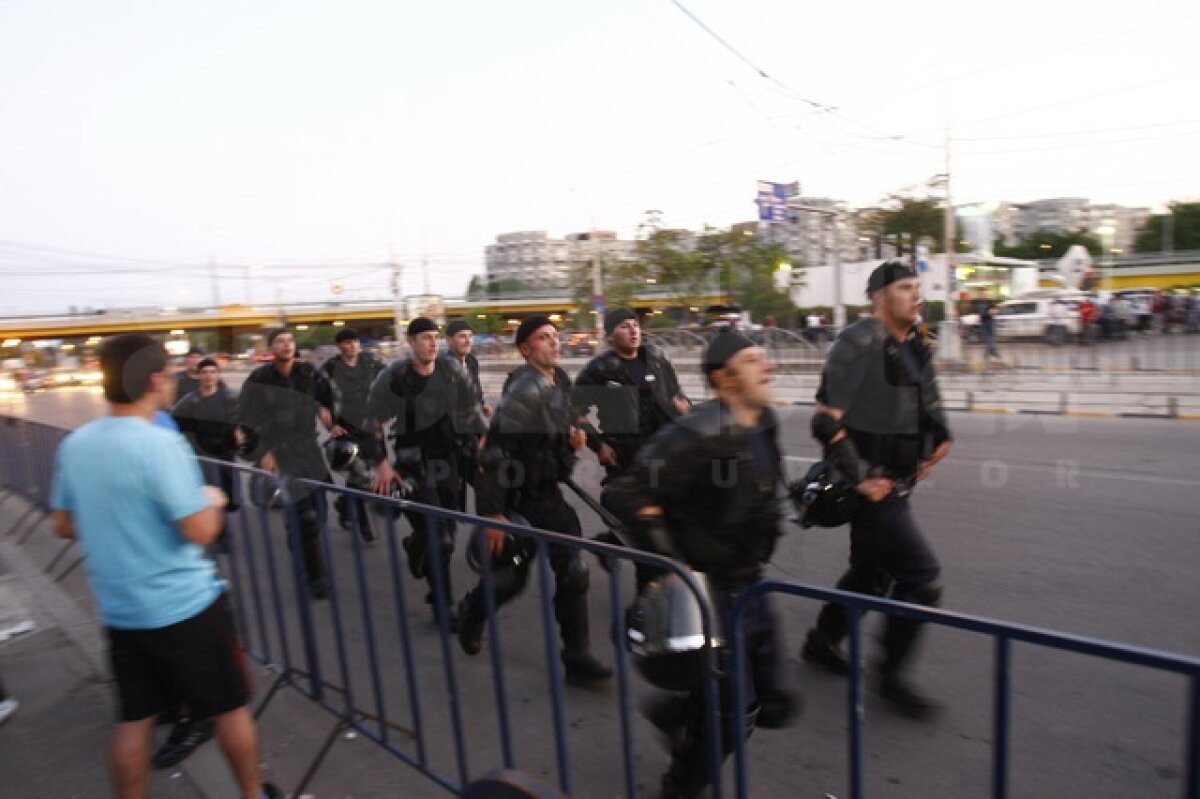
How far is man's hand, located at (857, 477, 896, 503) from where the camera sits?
3.25m

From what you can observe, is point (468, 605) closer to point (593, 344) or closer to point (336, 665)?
point (336, 665)

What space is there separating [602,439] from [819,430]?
203cm

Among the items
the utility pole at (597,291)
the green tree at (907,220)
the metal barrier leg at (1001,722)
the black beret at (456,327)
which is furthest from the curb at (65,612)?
the green tree at (907,220)

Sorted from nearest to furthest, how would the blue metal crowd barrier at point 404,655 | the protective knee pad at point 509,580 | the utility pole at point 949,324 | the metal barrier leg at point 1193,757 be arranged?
the metal barrier leg at point 1193,757, the blue metal crowd barrier at point 404,655, the protective knee pad at point 509,580, the utility pole at point 949,324

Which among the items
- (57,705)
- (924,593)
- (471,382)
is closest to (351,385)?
(471,382)

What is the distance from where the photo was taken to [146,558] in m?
2.37

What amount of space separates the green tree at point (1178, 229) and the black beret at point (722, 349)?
3138 inches

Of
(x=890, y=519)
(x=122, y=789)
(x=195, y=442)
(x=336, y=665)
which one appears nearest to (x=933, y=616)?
(x=890, y=519)

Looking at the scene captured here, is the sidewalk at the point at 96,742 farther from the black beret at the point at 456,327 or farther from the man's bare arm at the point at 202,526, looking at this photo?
the black beret at the point at 456,327

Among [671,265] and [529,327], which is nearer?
[529,327]

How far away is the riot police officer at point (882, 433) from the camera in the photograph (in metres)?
3.25

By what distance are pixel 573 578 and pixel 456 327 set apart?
143 inches

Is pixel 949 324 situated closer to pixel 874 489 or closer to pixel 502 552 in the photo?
pixel 874 489

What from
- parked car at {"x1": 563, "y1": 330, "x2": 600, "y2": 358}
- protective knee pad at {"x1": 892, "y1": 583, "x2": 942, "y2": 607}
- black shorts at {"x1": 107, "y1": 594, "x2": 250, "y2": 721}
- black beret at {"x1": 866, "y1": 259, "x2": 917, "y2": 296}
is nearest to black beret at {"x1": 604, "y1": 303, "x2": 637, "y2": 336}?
black beret at {"x1": 866, "y1": 259, "x2": 917, "y2": 296}
